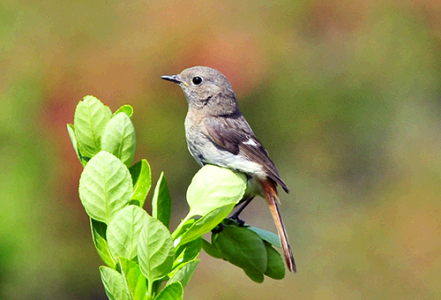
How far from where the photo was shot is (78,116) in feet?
3.57

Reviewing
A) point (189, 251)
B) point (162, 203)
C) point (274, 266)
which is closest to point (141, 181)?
point (162, 203)

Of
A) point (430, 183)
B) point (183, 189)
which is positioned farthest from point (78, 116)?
point (430, 183)

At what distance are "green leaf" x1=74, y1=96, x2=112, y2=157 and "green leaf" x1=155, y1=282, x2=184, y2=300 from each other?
346 mm

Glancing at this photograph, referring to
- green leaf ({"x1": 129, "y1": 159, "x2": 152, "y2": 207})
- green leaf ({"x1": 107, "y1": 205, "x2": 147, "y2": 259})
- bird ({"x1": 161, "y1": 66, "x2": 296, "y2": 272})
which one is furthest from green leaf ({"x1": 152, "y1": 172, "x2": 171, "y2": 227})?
bird ({"x1": 161, "y1": 66, "x2": 296, "y2": 272})

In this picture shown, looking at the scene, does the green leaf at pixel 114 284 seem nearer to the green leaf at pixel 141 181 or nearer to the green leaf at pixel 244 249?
the green leaf at pixel 141 181

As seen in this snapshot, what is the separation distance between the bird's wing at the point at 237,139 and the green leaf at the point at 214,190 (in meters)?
1.35

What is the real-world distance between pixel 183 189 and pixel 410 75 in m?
4.17

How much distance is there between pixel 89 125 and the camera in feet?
3.55

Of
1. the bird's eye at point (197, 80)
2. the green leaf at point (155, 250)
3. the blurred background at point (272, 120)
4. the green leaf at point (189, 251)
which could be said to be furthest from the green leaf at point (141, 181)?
the blurred background at point (272, 120)

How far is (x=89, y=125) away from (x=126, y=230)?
27 cm

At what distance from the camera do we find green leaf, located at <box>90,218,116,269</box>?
1.01 m

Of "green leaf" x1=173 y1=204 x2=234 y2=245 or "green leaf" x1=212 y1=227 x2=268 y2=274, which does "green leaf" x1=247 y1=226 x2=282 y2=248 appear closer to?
"green leaf" x1=212 y1=227 x2=268 y2=274

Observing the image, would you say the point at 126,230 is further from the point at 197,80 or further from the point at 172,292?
the point at 197,80

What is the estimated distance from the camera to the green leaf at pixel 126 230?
894 mm
